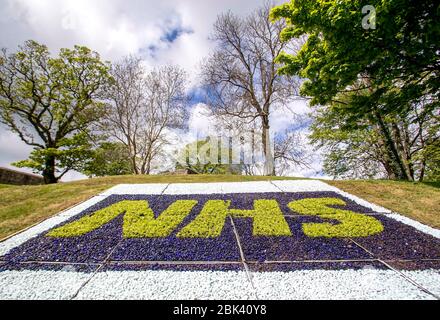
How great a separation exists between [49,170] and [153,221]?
15.7 meters

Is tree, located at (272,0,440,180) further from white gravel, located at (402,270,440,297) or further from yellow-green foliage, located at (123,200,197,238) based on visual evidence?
yellow-green foliage, located at (123,200,197,238)

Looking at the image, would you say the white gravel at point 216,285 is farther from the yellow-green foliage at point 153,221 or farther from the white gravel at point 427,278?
the yellow-green foliage at point 153,221

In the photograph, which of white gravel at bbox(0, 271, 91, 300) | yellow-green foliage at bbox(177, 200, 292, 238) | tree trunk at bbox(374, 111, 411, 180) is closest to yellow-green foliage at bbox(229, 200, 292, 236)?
yellow-green foliage at bbox(177, 200, 292, 238)

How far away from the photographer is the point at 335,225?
4.30m

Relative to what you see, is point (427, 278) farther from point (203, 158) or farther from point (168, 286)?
point (203, 158)

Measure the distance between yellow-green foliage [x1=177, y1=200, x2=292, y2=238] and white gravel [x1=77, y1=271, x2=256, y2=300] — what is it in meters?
1.14

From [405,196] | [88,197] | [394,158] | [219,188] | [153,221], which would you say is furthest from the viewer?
[394,158]

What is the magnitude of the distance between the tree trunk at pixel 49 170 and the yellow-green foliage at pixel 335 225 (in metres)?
18.0

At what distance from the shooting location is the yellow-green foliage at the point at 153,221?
4.07 m

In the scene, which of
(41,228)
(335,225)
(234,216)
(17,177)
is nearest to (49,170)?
(17,177)

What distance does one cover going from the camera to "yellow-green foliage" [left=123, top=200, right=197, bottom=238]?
160 inches

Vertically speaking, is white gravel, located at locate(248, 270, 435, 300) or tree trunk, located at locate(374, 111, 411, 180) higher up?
tree trunk, located at locate(374, 111, 411, 180)

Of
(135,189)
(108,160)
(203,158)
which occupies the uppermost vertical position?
(203,158)

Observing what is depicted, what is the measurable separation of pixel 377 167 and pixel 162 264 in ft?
54.1
